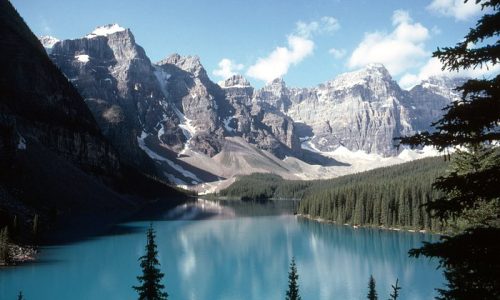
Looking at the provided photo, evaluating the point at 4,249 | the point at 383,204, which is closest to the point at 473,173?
the point at 4,249

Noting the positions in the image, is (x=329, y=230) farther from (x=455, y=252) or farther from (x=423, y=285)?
(x=455, y=252)

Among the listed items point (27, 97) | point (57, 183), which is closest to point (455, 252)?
point (57, 183)

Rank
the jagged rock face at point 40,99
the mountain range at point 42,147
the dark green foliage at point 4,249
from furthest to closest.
A: the jagged rock face at point 40,99, the mountain range at point 42,147, the dark green foliage at point 4,249

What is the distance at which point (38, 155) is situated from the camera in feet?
424

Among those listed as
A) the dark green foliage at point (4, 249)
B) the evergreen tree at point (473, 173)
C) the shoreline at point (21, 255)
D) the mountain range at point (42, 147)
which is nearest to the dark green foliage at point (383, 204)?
the mountain range at point (42, 147)

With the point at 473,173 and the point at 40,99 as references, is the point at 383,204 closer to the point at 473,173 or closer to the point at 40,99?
the point at 473,173

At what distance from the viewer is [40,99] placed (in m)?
173

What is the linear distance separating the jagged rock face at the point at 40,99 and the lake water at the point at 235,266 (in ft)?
248

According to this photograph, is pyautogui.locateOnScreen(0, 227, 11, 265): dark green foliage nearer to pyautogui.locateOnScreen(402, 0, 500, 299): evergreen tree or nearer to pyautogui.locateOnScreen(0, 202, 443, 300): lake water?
pyautogui.locateOnScreen(0, 202, 443, 300): lake water

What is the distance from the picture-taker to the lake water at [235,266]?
52.8 m

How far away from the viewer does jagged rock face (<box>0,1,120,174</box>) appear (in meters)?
162

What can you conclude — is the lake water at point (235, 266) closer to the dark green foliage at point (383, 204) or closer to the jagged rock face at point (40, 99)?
the dark green foliage at point (383, 204)

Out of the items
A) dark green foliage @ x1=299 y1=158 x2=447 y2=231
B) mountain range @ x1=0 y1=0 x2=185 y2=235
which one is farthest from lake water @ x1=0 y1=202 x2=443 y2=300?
mountain range @ x1=0 y1=0 x2=185 y2=235

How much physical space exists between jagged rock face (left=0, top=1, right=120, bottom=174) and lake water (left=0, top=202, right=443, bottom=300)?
2978 inches
